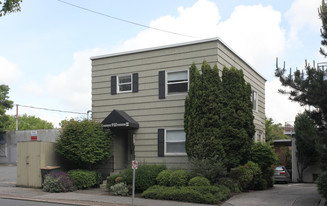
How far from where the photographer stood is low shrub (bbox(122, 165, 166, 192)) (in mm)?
15320

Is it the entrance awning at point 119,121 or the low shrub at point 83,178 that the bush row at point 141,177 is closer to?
the low shrub at point 83,178

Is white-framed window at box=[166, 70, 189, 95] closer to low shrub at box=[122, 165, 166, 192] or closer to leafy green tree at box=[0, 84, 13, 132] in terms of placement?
low shrub at box=[122, 165, 166, 192]

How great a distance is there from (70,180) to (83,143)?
173 cm

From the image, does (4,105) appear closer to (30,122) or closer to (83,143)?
(83,143)

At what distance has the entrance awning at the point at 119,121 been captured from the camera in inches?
680

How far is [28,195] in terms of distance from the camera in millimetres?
15133

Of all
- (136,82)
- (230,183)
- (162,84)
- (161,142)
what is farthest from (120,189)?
(136,82)

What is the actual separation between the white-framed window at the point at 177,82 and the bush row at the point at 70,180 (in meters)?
5.33

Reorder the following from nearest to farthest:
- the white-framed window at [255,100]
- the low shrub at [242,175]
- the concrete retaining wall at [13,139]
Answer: the low shrub at [242,175] → the white-framed window at [255,100] → the concrete retaining wall at [13,139]

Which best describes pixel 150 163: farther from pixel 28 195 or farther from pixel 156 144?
pixel 28 195

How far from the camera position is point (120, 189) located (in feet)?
49.6

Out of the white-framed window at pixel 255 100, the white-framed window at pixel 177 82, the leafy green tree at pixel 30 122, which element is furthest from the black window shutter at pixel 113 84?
the leafy green tree at pixel 30 122

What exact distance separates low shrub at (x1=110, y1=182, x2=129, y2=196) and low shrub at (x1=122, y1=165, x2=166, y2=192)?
407 mm

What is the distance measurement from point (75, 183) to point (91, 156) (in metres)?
1.39
